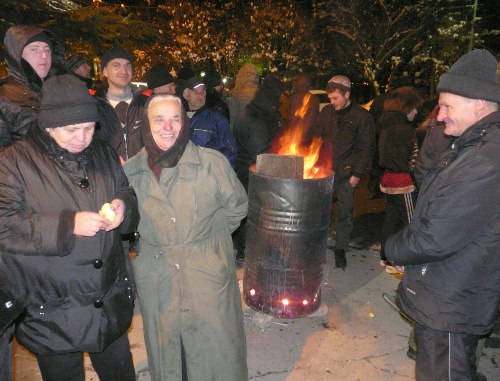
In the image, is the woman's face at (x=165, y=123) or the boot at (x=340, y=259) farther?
the boot at (x=340, y=259)

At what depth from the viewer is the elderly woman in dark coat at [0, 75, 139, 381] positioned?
2.02m

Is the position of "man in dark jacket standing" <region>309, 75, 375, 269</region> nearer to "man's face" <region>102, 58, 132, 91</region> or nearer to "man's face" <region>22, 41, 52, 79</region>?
"man's face" <region>102, 58, 132, 91</region>

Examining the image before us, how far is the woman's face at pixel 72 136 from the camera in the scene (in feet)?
7.07

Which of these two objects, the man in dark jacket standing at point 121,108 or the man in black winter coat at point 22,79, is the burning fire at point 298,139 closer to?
Result: the man in dark jacket standing at point 121,108

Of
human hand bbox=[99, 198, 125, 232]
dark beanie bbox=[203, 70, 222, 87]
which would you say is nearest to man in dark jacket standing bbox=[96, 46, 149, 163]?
dark beanie bbox=[203, 70, 222, 87]

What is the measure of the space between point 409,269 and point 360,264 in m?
3.10

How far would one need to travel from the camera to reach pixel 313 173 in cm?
413

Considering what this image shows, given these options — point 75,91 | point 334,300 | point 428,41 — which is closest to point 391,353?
point 334,300

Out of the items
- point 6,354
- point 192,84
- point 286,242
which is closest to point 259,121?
point 192,84

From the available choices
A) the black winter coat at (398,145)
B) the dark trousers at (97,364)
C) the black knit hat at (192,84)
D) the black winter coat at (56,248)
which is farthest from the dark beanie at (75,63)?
the black winter coat at (398,145)

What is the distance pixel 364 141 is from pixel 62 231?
385cm

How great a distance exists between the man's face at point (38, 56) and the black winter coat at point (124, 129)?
26.2 inches

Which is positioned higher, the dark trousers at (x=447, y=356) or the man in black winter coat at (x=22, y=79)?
the man in black winter coat at (x=22, y=79)

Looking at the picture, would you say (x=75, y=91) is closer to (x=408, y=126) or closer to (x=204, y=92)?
(x=204, y=92)
